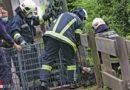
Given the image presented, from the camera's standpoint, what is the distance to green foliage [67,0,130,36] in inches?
432

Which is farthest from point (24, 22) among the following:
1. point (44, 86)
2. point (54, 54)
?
point (44, 86)

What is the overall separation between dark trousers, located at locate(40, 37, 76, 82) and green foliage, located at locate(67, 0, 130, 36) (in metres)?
4.59

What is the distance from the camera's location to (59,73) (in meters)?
6.65

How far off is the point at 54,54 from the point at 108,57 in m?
1.40

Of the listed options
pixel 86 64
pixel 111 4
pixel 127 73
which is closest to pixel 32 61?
pixel 86 64

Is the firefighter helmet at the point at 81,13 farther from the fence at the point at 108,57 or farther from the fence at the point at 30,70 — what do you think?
the fence at the point at 30,70

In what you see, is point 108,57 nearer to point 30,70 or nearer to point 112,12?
point 30,70

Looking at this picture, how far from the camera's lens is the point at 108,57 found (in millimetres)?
5422

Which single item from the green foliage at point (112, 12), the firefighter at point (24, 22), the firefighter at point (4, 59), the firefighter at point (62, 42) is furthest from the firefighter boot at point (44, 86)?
the green foliage at point (112, 12)

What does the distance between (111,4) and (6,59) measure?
23.4 feet

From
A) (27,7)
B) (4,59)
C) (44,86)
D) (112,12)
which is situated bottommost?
(44,86)

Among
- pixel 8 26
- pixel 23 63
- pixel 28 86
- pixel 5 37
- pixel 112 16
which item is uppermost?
pixel 112 16

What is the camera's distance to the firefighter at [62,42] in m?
6.17

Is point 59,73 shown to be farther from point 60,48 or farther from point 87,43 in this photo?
point 87,43
